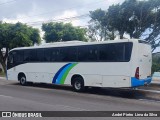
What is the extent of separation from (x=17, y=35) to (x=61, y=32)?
578 cm

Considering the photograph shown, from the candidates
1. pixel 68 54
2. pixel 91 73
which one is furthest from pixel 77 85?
pixel 68 54

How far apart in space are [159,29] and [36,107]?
22.3m

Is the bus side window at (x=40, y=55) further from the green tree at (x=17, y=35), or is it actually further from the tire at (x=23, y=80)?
the green tree at (x=17, y=35)

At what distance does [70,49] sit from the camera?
57.0 feet

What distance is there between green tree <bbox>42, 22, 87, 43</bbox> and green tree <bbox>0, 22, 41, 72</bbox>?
204 cm

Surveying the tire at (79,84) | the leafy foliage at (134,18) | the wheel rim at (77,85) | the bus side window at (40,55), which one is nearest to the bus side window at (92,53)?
the tire at (79,84)

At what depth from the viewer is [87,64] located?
1633cm

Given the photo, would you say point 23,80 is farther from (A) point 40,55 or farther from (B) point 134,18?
(B) point 134,18

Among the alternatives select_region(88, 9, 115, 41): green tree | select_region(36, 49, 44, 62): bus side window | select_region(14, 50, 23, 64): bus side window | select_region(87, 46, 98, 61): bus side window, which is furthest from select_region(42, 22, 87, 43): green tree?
select_region(87, 46, 98, 61): bus side window

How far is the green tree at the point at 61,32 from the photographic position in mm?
34062

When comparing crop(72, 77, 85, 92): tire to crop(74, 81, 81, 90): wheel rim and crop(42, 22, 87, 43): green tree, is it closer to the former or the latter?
crop(74, 81, 81, 90): wheel rim

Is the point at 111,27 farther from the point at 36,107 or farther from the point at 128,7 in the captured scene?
the point at 36,107

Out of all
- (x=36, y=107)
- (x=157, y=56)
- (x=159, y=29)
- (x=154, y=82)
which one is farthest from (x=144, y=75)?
(x=159, y=29)

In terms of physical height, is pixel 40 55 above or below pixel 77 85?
above
